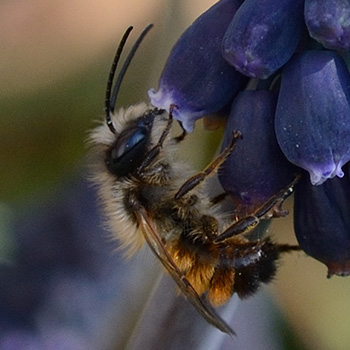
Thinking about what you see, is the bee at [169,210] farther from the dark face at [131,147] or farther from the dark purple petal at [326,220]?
the dark purple petal at [326,220]

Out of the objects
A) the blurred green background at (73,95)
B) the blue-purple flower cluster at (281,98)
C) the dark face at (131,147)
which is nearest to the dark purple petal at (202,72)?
the blue-purple flower cluster at (281,98)

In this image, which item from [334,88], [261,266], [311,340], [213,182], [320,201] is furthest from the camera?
[311,340]

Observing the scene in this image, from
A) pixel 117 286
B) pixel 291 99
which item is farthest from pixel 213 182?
pixel 117 286

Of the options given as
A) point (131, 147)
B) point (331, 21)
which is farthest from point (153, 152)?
point (331, 21)

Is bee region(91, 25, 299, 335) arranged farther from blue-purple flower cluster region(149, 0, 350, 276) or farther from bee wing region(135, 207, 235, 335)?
blue-purple flower cluster region(149, 0, 350, 276)

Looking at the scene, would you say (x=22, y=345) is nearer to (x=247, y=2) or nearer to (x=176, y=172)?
(x=176, y=172)

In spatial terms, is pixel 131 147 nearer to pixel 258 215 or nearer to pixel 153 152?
pixel 153 152

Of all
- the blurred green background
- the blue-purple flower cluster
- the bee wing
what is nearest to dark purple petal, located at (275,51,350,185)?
the blue-purple flower cluster
